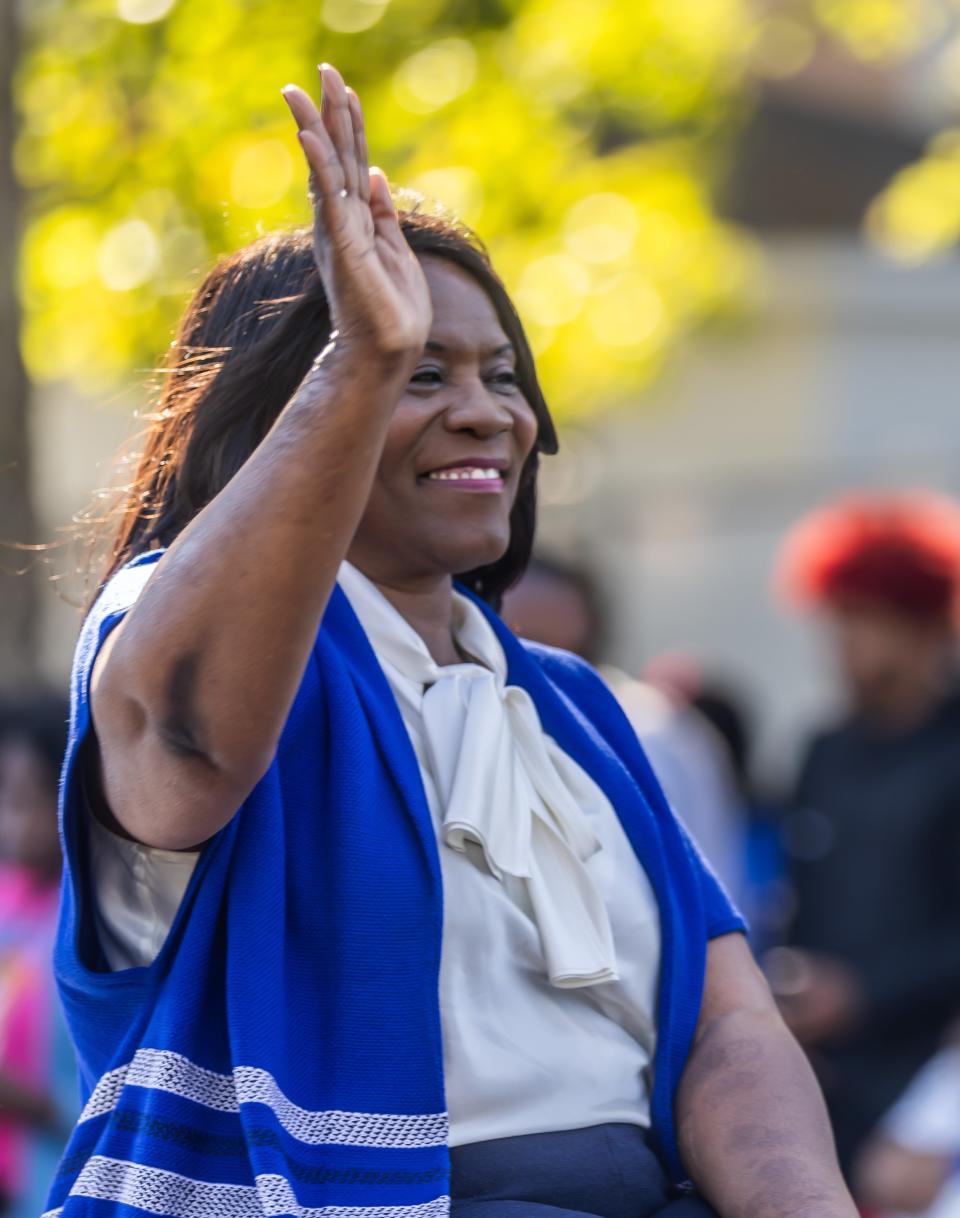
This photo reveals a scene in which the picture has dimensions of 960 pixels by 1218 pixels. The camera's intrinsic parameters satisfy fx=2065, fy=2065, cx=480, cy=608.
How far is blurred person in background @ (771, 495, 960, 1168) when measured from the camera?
5.02 meters

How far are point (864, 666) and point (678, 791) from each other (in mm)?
635

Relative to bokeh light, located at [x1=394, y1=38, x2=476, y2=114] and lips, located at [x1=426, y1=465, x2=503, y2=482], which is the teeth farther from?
bokeh light, located at [x1=394, y1=38, x2=476, y2=114]

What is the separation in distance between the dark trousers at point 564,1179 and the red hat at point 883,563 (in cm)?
331

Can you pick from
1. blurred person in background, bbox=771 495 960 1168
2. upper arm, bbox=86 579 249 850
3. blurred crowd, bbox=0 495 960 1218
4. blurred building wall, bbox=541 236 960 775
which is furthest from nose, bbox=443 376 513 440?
blurred building wall, bbox=541 236 960 775

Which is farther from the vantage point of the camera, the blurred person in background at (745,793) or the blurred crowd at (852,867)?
the blurred person in background at (745,793)

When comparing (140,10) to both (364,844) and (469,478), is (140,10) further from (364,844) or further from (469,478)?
(364,844)

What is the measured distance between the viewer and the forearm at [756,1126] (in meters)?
2.32

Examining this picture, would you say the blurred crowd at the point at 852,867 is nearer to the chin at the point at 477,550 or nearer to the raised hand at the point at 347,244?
the chin at the point at 477,550

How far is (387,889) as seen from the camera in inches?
85.7

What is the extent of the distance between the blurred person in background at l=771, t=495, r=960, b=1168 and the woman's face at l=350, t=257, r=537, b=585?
110 inches

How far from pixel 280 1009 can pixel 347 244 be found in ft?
2.56

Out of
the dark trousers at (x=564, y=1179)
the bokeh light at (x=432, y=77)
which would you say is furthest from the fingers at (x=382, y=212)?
the bokeh light at (x=432, y=77)

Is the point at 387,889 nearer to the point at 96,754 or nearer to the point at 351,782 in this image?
the point at 351,782

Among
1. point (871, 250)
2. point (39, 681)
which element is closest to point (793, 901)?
point (39, 681)
